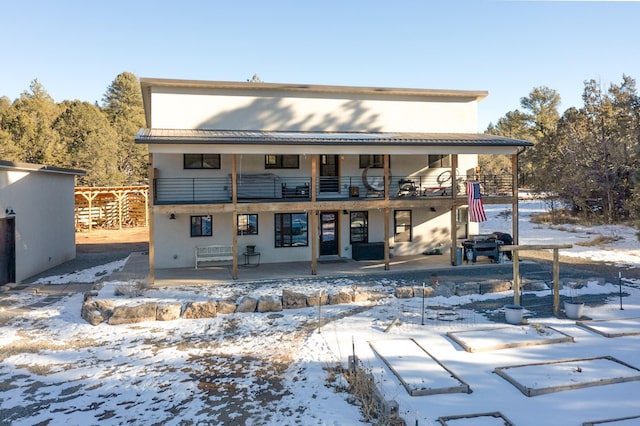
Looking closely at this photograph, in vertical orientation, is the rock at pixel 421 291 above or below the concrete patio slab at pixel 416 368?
above

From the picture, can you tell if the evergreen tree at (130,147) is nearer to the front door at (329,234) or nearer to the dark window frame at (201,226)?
the dark window frame at (201,226)

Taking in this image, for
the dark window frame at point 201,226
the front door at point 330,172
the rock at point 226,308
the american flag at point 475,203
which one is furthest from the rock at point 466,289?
the dark window frame at point 201,226

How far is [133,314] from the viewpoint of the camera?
10.8 metres

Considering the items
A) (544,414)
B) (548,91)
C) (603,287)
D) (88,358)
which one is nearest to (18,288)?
(88,358)

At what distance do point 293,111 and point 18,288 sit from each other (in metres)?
12.2

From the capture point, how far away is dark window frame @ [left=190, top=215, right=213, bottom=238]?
17.2 metres

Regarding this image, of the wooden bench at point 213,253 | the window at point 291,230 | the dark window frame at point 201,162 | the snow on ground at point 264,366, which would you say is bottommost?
the snow on ground at point 264,366

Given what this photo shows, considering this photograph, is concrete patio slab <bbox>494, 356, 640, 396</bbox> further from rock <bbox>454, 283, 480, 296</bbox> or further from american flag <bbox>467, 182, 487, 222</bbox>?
american flag <bbox>467, 182, 487, 222</bbox>

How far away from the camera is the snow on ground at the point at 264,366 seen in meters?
6.41

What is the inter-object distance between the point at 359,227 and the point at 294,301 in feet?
25.2

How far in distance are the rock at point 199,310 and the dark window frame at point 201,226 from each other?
20.8 ft

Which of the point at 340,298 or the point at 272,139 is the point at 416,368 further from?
the point at 272,139

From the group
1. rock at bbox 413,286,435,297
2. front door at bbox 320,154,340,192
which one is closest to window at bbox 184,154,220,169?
front door at bbox 320,154,340,192

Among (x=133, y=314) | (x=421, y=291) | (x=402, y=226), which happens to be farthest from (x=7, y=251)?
(x=402, y=226)
